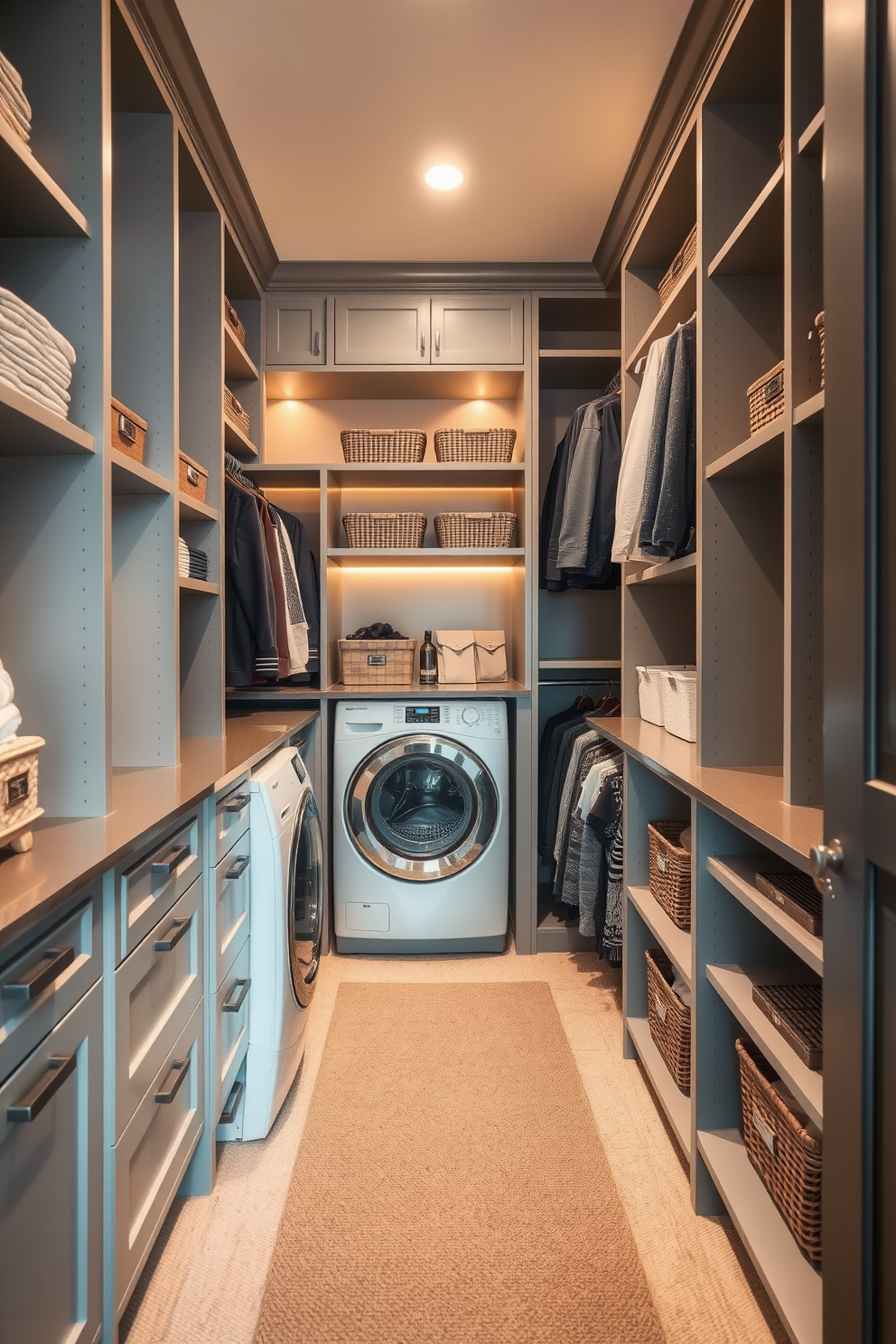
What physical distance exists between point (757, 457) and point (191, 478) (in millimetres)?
1466

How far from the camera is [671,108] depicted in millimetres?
2096

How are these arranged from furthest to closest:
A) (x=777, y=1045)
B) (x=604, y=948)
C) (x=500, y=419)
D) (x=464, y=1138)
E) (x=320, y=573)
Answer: (x=500, y=419) < (x=320, y=573) < (x=604, y=948) < (x=464, y=1138) < (x=777, y=1045)

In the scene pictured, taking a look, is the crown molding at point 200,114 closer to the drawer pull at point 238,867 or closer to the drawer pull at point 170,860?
the drawer pull at point 170,860

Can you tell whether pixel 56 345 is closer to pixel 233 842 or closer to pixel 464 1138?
pixel 233 842

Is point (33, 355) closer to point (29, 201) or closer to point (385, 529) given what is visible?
point (29, 201)

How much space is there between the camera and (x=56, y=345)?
1411 millimetres

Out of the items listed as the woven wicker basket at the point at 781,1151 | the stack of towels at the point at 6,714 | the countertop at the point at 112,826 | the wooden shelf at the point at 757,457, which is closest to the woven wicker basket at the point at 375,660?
the countertop at the point at 112,826

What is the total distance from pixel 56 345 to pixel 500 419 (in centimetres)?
247

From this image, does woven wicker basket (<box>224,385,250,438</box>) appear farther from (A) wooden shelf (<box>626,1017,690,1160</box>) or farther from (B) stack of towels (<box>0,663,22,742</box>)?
(A) wooden shelf (<box>626,1017,690,1160</box>)

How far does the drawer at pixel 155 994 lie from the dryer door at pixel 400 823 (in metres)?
1.41

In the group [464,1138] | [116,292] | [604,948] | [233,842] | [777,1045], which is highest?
[116,292]

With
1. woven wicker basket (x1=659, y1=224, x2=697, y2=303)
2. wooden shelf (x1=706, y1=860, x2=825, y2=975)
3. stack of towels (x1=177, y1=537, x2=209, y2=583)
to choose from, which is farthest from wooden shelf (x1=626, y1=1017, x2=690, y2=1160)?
woven wicker basket (x1=659, y1=224, x2=697, y2=303)

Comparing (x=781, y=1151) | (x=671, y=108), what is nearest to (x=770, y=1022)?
(x=781, y=1151)

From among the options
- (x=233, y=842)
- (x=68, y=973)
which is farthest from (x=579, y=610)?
(x=68, y=973)
